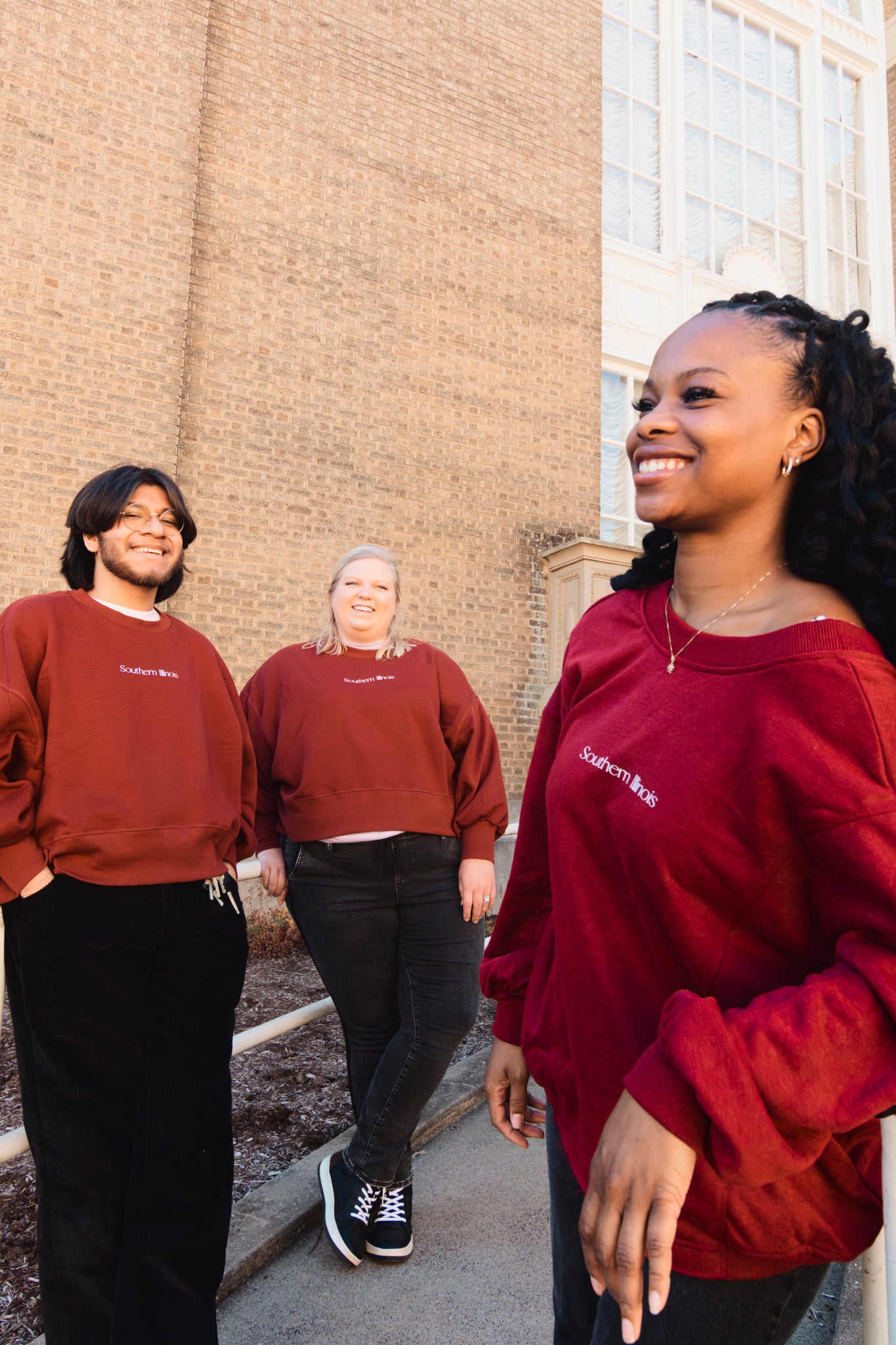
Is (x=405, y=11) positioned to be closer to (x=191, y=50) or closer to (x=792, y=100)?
(x=191, y=50)

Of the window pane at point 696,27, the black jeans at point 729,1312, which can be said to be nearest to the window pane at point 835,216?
the window pane at point 696,27

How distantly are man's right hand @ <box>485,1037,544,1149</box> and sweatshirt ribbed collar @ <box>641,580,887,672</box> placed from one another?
0.75 metres

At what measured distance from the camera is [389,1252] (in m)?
2.67

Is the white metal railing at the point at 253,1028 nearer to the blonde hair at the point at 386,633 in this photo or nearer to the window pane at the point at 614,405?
the blonde hair at the point at 386,633

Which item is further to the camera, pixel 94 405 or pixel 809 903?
pixel 94 405

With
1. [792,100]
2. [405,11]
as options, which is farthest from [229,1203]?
[792,100]

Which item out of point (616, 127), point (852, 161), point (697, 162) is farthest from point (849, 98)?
point (616, 127)

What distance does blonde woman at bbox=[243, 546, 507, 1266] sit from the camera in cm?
273

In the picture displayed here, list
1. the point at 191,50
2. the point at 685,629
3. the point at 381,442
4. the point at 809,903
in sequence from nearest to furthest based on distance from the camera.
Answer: the point at 809,903
the point at 685,629
the point at 191,50
the point at 381,442

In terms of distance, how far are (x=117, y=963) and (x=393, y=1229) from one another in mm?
1246

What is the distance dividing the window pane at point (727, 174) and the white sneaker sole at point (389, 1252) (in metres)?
14.5

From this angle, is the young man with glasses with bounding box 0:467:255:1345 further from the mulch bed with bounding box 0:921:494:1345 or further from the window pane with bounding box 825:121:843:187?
the window pane with bounding box 825:121:843:187

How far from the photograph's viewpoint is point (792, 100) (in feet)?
47.8

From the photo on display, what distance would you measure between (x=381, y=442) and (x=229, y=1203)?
8868mm
